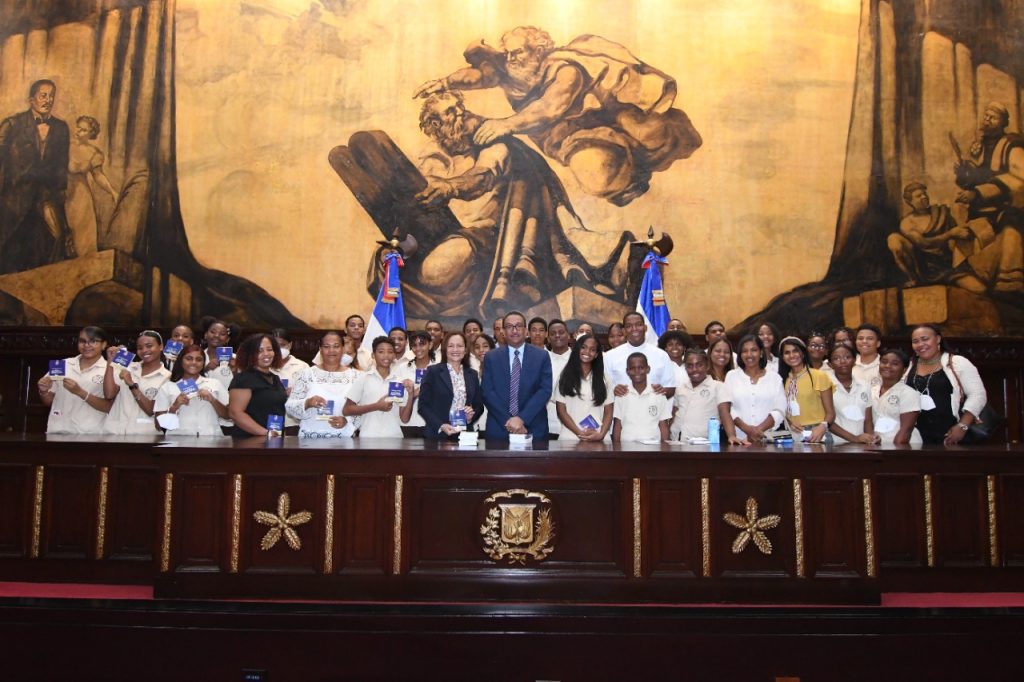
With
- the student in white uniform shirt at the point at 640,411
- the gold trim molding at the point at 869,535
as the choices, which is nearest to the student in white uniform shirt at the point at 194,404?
the student in white uniform shirt at the point at 640,411

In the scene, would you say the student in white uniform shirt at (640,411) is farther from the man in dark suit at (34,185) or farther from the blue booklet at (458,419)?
the man in dark suit at (34,185)

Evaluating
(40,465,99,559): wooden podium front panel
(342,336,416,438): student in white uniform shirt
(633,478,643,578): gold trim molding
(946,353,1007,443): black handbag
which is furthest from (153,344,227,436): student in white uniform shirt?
(946,353,1007,443): black handbag

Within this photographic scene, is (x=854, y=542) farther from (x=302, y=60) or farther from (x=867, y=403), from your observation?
(x=302, y=60)

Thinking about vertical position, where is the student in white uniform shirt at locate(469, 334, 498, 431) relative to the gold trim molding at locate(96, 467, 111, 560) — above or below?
above

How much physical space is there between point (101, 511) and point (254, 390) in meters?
1.31

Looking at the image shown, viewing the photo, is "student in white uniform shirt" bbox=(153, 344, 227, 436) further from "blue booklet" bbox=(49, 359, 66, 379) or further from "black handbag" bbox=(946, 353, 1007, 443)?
"black handbag" bbox=(946, 353, 1007, 443)

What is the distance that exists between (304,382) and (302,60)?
6.04 meters

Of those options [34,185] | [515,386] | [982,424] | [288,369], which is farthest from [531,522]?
[34,185]

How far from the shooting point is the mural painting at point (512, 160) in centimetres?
980

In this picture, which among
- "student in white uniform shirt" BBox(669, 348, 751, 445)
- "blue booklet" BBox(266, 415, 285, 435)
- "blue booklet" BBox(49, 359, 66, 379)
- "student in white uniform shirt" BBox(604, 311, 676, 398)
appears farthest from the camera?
"student in white uniform shirt" BBox(604, 311, 676, 398)

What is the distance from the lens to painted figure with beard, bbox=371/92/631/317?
9820 millimetres

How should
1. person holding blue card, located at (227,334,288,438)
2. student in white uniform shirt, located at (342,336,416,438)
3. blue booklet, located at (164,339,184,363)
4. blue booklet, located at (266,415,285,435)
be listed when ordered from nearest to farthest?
1. blue booklet, located at (266,415,285,435)
2. person holding blue card, located at (227,334,288,438)
3. student in white uniform shirt, located at (342,336,416,438)
4. blue booklet, located at (164,339,184,363)

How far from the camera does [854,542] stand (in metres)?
4.30

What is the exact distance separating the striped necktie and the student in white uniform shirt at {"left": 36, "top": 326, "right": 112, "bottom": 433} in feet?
11.3
